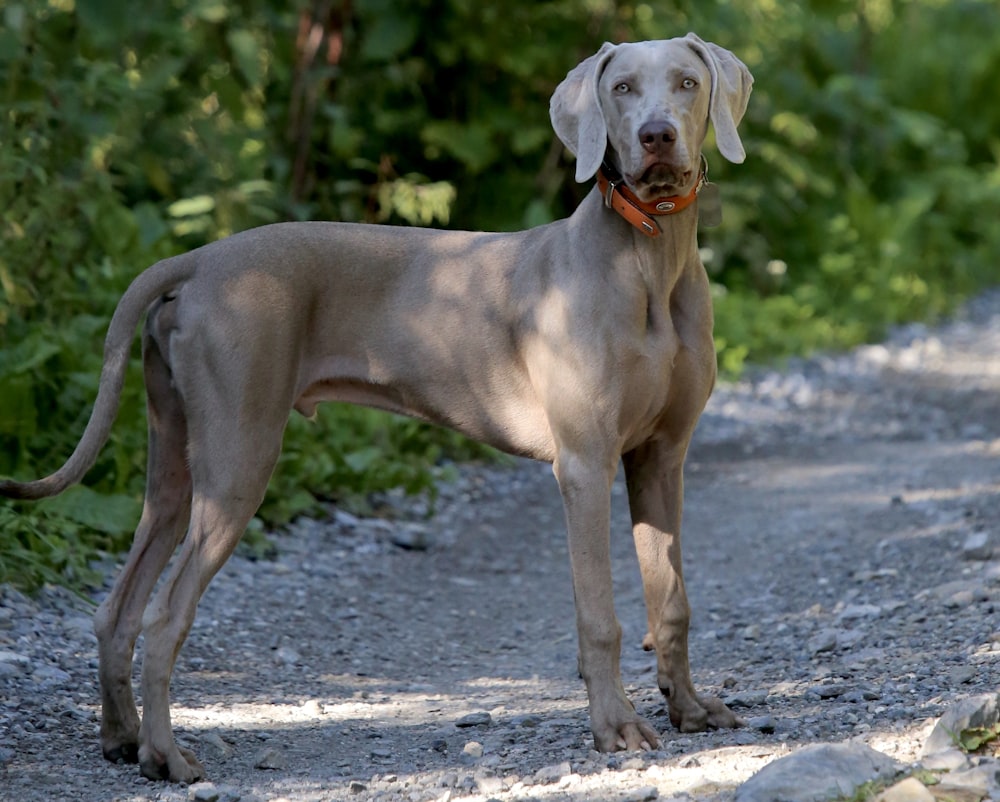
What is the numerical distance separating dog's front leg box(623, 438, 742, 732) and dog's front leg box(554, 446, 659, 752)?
0.62ft

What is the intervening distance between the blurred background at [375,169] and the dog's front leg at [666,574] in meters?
2.41

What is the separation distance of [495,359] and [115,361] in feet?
3.81

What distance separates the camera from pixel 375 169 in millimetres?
9055

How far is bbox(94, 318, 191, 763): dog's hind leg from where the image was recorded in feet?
13.1

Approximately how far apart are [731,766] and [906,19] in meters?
16.4

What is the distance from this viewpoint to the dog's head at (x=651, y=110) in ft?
12.5

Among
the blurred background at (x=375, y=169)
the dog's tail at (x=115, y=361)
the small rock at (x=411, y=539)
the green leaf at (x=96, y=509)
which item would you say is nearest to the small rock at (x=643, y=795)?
the dog's tail at (x=115, y=361)

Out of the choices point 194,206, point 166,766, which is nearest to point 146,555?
point 166,766

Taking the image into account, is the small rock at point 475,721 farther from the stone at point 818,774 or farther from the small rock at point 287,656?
the stone at point 818,774

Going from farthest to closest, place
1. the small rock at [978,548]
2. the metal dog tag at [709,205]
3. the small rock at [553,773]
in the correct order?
the small rock at [978,548] → the metal dog tag at [709,205] → the small rock at [553,773]

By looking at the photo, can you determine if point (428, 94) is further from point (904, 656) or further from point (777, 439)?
point (904, 656)

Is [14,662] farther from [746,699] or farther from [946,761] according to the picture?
[946,761]

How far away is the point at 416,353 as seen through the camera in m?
4.29

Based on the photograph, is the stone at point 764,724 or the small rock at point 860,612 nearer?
the stone at point 764,724
